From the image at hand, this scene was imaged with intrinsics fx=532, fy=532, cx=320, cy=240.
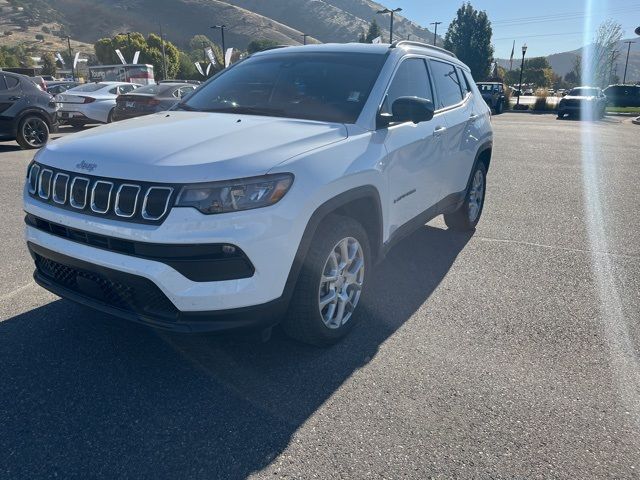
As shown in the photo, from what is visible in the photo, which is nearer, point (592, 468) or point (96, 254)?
point (592, 468)

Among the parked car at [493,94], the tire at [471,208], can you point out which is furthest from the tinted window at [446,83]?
the parked car at [493,94]

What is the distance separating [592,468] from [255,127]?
2464mm

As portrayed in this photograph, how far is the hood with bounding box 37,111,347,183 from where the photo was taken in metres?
2.57

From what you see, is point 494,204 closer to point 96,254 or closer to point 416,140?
point 416,140

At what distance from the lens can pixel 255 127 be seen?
319 cm

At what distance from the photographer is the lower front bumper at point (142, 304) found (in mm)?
2607

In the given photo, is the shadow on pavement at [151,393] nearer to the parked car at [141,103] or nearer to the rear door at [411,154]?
the rear door at [411,154]

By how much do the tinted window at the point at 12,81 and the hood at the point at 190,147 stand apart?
9376 millimetres

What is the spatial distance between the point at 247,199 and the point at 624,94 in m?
38.3

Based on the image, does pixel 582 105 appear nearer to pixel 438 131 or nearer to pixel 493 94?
pixel 493 94

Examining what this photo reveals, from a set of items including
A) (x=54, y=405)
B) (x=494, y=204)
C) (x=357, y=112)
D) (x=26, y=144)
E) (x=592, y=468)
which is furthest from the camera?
(x=26, y=144)

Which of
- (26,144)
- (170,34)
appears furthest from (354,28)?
(26,144)

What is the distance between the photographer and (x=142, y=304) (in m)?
2.68

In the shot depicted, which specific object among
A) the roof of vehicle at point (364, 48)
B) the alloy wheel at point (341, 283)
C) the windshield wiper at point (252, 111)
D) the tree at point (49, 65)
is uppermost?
the tree at point (49, 65)
